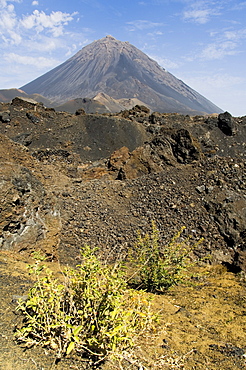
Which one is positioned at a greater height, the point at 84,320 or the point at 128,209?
the point at 84,320

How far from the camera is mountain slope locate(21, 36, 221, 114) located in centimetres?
10350

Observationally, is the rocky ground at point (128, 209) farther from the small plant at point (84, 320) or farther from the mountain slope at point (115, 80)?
the mountain slope at point (115, 80)

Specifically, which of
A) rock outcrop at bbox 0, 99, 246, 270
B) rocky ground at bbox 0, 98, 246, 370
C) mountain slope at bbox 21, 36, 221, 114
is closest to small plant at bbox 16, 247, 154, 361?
rocky ground at bbox 0, 98, 246, 370

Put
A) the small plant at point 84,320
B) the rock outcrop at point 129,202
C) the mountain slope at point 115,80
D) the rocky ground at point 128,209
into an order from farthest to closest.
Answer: the mountain slope at point 115,80
the rock outcrop at point 129,202
the rocky ground at point 128,209
the small plant at point 84,320

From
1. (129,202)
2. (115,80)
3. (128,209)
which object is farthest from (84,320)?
(115,80)

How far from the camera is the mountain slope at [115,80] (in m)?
104

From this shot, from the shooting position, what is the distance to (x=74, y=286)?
236 cm

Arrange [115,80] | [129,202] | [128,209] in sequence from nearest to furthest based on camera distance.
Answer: [128,209], [129,202], [115,80]

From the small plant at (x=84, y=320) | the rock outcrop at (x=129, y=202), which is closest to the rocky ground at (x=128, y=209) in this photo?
the rock outcrop at (x=129, y=202)

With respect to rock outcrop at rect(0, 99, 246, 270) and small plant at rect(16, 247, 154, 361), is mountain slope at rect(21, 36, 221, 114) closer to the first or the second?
rock outcrop at rect(0, 99, 246, 270)

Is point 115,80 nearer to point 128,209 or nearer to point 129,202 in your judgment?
point 129,202

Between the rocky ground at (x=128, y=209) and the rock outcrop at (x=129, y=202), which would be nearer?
the rocky ground at (x=128, y=209)

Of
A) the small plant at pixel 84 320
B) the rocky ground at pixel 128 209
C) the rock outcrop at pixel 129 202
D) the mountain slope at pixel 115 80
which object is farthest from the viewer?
the mountain slope at pixel 115 80

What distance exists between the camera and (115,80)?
115 metres
